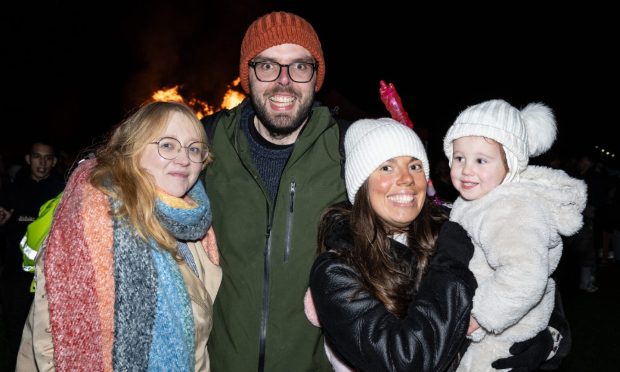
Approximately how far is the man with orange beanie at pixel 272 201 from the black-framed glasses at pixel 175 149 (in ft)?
1.18

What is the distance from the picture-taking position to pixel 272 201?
9.30ft

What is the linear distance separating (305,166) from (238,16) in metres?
20.7

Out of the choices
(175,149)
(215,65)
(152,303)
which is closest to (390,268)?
(152,303)

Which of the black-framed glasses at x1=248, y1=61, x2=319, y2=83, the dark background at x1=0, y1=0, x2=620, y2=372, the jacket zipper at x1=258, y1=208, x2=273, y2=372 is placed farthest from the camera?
the dark background at x1=0, y1=0, x2=620, y2=372

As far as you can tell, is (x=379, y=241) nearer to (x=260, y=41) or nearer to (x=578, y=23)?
(x=260, y=41)

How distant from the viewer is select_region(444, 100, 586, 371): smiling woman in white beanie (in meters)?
2.02

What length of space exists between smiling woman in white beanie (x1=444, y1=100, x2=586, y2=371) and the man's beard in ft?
3.27

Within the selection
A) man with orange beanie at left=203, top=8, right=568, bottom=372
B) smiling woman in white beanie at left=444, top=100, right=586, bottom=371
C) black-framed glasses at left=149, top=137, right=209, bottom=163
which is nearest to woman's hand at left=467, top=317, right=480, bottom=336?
smiling woman in white beanie at left=444, top=100, right=586, bottom=371

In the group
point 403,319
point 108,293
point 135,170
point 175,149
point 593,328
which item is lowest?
point 593,328

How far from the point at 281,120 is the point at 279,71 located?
0.38 m

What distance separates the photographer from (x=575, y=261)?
862 cm

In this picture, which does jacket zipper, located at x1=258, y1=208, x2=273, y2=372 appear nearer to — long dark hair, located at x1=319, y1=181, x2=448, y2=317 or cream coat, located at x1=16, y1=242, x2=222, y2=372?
cream coat, located at x1=16, y1=242, x2=222, y2=372

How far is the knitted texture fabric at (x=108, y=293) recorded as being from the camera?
2.04 m

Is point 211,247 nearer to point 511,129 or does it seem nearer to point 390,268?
Answer: point 390,268
